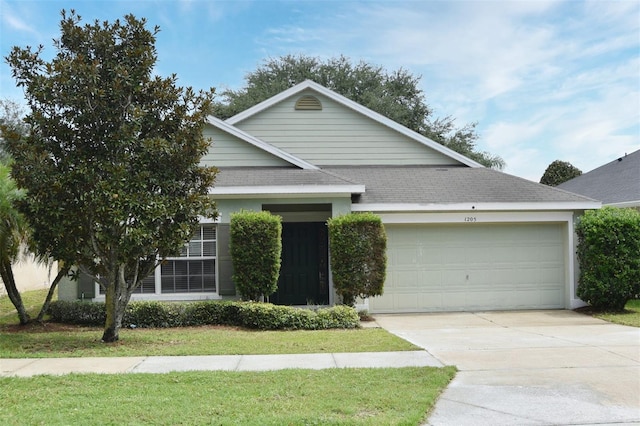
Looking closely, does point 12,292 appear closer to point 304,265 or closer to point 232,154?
point 232,154

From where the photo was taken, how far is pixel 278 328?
11789 millimetres

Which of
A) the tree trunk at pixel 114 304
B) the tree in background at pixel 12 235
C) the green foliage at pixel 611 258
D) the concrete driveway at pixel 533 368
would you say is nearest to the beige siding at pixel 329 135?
the green foliage at pixel 611 258

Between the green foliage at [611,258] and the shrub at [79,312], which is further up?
the green foliage at [611,258]

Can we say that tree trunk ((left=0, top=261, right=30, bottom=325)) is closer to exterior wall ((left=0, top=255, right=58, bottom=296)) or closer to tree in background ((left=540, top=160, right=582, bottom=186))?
exterior wall ((left=0, top=255, right=58, bottom=296))

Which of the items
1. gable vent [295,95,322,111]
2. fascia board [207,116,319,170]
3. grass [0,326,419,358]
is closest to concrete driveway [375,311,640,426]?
grass [0,326,419,358]

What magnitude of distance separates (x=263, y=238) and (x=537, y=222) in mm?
7150

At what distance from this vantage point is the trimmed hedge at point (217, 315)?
38.8ft

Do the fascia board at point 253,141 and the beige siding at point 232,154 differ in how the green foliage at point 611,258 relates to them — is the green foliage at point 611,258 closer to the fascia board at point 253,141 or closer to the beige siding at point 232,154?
the fascia board at point 253,141

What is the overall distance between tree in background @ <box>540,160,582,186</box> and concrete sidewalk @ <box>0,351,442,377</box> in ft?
82.4

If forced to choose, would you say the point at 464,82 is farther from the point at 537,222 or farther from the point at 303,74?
the point at 303,74

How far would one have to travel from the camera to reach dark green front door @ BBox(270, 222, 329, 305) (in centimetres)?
1598

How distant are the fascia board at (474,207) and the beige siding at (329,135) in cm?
390

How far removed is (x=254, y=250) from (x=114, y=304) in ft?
10.5

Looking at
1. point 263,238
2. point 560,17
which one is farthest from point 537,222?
point 263,238
